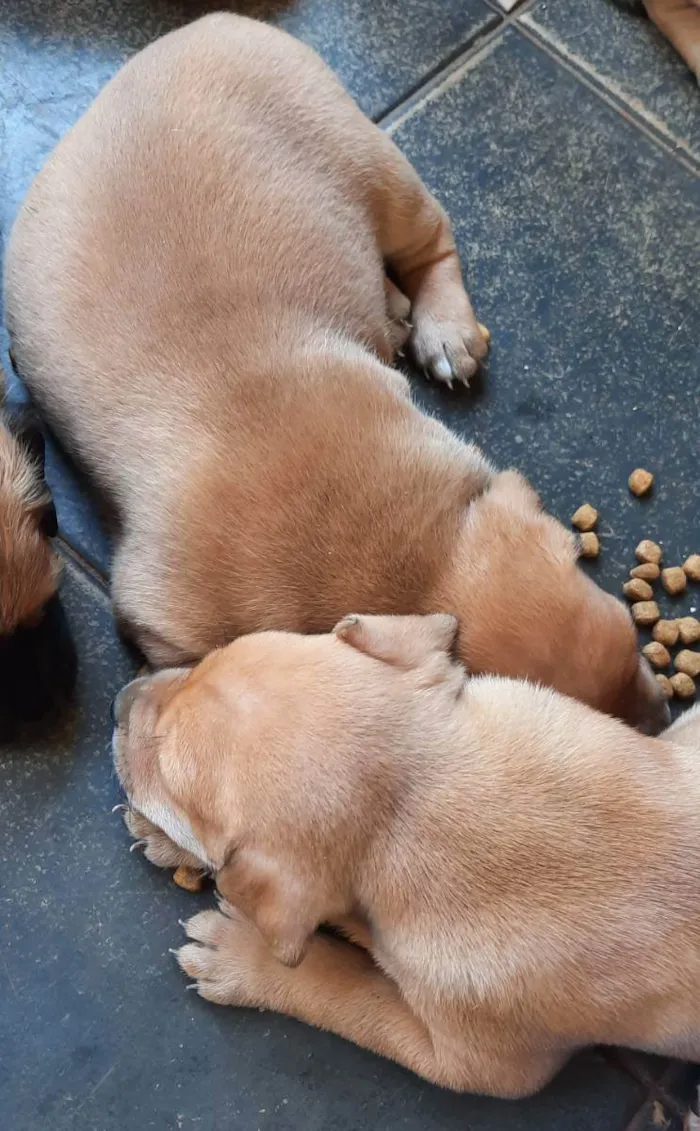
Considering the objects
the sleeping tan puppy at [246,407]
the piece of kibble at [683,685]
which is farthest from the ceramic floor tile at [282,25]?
the piece of kibble at [683,685]

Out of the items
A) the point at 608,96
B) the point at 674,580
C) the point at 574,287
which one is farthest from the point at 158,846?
the point at 608,96

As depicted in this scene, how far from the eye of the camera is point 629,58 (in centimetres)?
250

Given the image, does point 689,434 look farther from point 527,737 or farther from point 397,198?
point 527,737

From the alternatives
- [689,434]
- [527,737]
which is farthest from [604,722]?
[689,434]

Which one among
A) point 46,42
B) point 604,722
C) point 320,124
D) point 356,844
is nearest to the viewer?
point 356,844

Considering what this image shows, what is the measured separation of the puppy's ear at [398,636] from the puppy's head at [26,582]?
551 millimetres

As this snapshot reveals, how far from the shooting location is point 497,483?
1.85 m

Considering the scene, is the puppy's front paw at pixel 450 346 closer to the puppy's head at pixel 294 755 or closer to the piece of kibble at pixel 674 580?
the piece of kibble at pixel 674 580

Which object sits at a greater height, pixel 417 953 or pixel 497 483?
pixel 497 483

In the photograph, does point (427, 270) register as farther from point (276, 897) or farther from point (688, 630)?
point (276, 897)

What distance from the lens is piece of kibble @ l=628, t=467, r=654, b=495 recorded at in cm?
218

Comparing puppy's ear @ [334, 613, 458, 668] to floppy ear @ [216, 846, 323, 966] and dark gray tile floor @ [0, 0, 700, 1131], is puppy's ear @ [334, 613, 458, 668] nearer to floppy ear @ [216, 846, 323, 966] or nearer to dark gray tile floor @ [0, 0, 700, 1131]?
floppy ear @ [216, 846, 323, 966]

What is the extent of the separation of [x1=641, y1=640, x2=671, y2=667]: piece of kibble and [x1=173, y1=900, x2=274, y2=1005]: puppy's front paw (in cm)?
90

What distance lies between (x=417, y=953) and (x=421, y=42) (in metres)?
2.01
